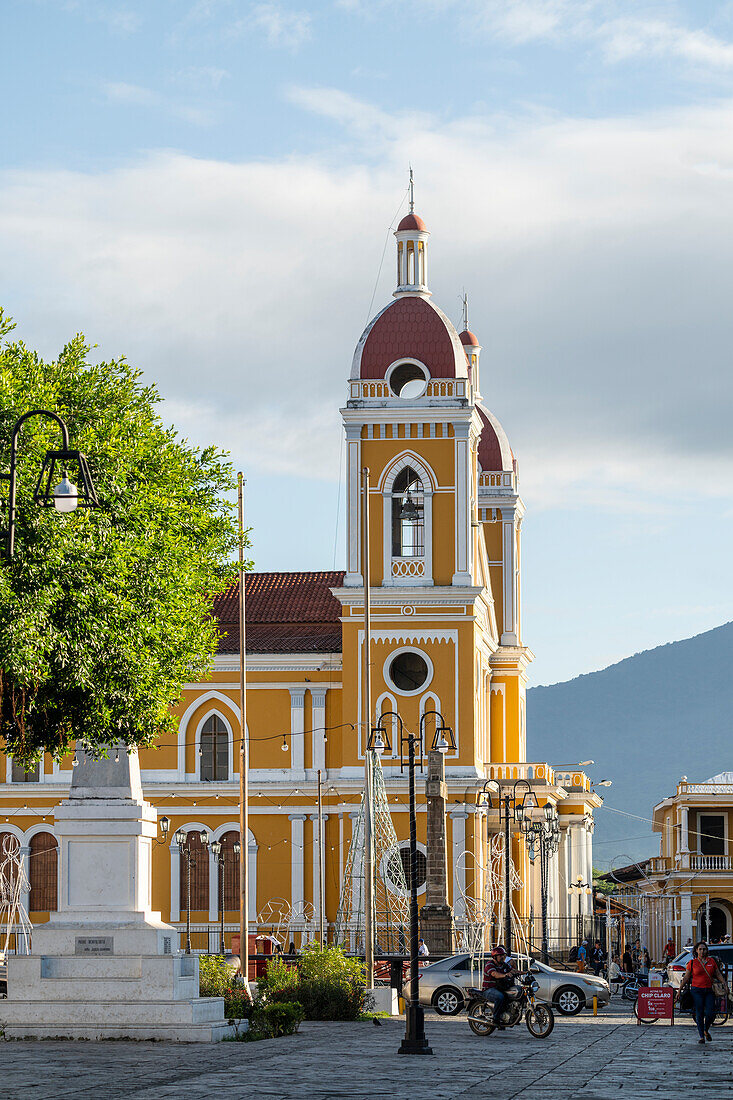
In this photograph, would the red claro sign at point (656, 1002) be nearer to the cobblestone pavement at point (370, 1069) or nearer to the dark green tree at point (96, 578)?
the cobblestone pavement at point (370, 1069)

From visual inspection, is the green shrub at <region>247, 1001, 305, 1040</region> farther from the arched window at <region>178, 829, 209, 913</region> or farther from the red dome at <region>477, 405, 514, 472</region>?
the red dome at <region>477, 405, 514, 472</region>

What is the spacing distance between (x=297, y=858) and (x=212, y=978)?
31.4 meters

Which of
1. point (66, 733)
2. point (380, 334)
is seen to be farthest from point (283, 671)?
point (66, 733)

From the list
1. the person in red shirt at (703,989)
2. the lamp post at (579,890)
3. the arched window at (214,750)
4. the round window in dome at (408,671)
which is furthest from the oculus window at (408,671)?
the person in red shirt at (703,989)

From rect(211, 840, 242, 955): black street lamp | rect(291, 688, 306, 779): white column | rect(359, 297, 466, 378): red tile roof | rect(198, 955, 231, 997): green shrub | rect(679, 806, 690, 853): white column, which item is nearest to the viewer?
rect(198, 955, 231, 997): green shrub

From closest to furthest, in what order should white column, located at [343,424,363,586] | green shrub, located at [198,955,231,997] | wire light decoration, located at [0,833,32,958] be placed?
green shrub, located at [198,955,231,997], wire light decoration, located at [0,833,32,958], white column, located at [343,424,363,586]

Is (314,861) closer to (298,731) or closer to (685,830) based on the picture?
(298,731)

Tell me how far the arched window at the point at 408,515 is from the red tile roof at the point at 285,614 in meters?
4.55

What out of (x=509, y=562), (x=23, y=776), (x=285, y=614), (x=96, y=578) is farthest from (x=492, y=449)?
(x=96, y=578)

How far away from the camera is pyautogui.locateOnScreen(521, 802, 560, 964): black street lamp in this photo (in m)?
56.7

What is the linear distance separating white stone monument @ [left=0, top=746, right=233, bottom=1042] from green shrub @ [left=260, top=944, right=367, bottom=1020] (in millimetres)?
5289

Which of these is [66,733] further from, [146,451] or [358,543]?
[358,543]

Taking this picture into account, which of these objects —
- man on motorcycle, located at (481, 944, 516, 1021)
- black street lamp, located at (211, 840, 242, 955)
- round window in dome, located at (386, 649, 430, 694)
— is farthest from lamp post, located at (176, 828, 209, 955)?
man on motorcycle, located at (481, 944, 516, 1021)

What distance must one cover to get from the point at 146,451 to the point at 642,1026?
51.7ft
